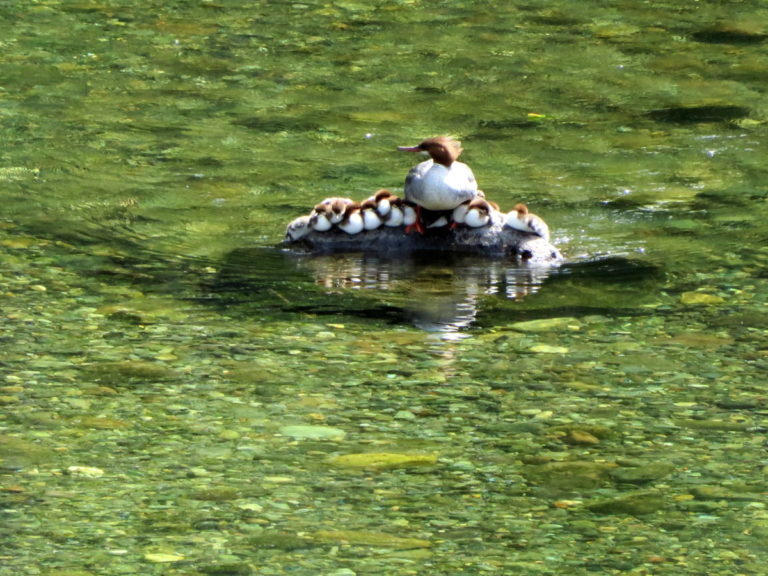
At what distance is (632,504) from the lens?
5.16 meters

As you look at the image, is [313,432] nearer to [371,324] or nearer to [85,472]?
[85,472]

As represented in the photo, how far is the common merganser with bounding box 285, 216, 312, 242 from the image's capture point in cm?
820

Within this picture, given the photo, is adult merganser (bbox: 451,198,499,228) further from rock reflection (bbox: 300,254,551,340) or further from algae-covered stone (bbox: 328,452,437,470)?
algae-covered stone (bbox: 328,452,437,470)

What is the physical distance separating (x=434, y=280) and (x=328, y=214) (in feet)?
2.61

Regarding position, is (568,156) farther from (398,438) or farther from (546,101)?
(398,438)

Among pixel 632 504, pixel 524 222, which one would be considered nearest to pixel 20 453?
pixel 632 504

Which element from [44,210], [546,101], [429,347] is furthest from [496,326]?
[546,101]

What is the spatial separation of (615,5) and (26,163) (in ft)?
23.8

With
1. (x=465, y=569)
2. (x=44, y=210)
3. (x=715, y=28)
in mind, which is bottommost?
(x=465, y=569)

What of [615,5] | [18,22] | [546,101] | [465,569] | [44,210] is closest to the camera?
[465,569]

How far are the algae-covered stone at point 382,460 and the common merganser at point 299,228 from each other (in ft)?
9.21

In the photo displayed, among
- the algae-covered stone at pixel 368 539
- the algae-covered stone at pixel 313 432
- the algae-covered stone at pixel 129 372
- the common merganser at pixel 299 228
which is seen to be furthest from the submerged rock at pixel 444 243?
the algae-covered stone at pixel 368 539

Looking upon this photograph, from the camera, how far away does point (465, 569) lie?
471cm

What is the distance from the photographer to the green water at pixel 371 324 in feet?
16.4
